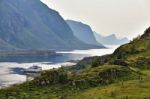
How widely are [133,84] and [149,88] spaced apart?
18.3 feet

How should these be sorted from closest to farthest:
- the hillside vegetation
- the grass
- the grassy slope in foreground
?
the grass, the hillside vegetation, the grassy slope in foreground

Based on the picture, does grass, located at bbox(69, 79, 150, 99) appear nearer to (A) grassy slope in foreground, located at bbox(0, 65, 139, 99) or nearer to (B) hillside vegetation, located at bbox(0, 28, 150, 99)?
(B) hillside vegetation, located at bbox(0, 28, 150, 99)

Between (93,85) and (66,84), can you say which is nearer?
(93,85)

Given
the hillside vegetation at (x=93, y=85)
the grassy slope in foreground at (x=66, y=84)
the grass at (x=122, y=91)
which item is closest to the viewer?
the grass at (x=122, y=91)

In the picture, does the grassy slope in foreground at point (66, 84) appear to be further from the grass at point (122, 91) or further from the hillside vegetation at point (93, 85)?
the grass at point (122, 91)

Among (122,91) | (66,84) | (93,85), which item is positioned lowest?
(122,91)

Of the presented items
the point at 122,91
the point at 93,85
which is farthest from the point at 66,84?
the point at 122,91

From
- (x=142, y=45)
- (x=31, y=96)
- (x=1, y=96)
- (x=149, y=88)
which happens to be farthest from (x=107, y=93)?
(x=142, y=45)

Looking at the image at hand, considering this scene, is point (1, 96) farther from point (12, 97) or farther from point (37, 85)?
point (37, 85)

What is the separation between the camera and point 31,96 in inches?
3123

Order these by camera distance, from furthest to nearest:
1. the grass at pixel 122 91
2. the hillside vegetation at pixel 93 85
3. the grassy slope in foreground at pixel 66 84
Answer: the grassy slope in foreground at pixel 66 84
the hillside vegetation at pixel 93 85
the grass at pixel 122 91

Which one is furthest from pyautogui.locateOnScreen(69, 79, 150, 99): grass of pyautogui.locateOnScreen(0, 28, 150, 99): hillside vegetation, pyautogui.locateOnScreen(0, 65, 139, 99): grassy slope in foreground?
pyautogui.locateOnScreen(0, 65, 139, 99): grassy slope in foreground

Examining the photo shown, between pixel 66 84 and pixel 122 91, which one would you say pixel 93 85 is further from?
pixel 122 91

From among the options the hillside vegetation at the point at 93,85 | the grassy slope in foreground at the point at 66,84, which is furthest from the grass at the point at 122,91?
the grassy slope in foreground at the point at 66,84
